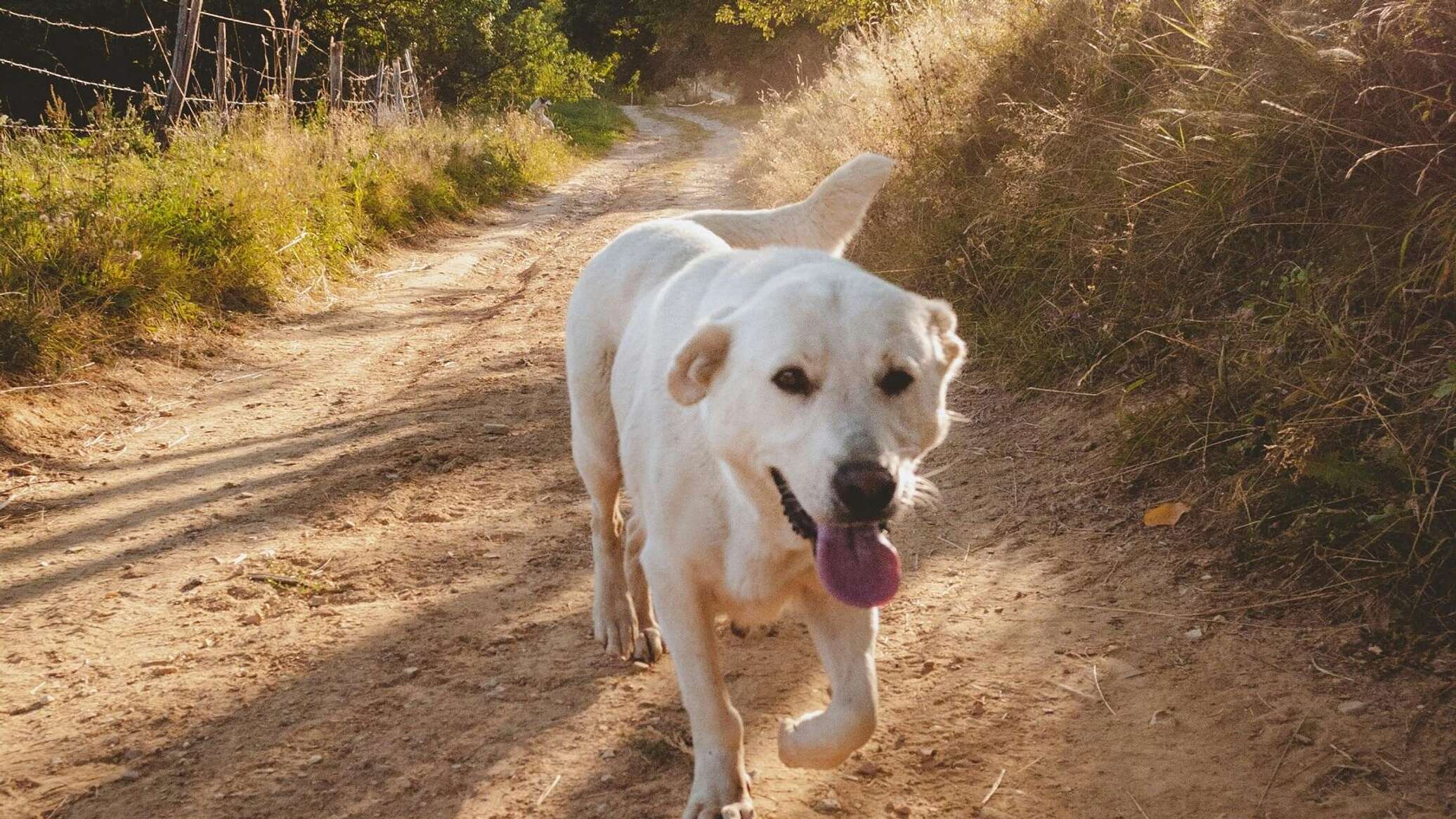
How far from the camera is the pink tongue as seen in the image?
2344 millimetres

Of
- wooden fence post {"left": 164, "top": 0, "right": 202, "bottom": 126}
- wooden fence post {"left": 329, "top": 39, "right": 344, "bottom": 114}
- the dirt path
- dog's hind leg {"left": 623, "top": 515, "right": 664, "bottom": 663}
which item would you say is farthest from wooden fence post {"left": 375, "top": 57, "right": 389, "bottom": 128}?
dog's hind leg {"left": 623, "top": 515, "right": 664, "bottom": 663}

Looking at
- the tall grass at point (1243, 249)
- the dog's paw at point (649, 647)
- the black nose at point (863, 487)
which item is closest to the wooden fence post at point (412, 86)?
the tall grass at point (1243, 249)

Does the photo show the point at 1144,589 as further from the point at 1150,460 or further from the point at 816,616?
the point at 816,616

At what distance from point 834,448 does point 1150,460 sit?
236 cm

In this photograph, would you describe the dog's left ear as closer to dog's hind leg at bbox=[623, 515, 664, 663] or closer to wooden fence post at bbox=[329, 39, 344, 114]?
dog's hind leg at bbox=[623, 515, 664, 663]

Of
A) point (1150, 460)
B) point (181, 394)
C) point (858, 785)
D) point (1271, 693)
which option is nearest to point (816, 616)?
point (858, 785)

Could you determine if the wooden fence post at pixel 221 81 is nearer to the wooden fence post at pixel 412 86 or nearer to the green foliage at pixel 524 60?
the wooden fence post at pixel 412 86

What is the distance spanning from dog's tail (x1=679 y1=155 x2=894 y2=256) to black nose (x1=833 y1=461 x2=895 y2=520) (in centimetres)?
182

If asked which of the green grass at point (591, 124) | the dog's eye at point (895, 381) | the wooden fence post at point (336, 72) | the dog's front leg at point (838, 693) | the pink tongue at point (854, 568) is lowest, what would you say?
the green grass at point (591, 124)

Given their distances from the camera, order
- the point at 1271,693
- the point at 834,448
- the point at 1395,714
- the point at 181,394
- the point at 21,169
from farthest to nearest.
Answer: the point at 21,169
the point at 181,394
the point at 1271,693
the point at 1395,714
the point at 834,448

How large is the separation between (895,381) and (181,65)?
10078 mm

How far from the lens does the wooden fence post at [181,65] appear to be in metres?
9.82

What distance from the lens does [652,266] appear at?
143 inches

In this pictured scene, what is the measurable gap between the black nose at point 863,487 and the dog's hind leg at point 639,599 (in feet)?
4.56
